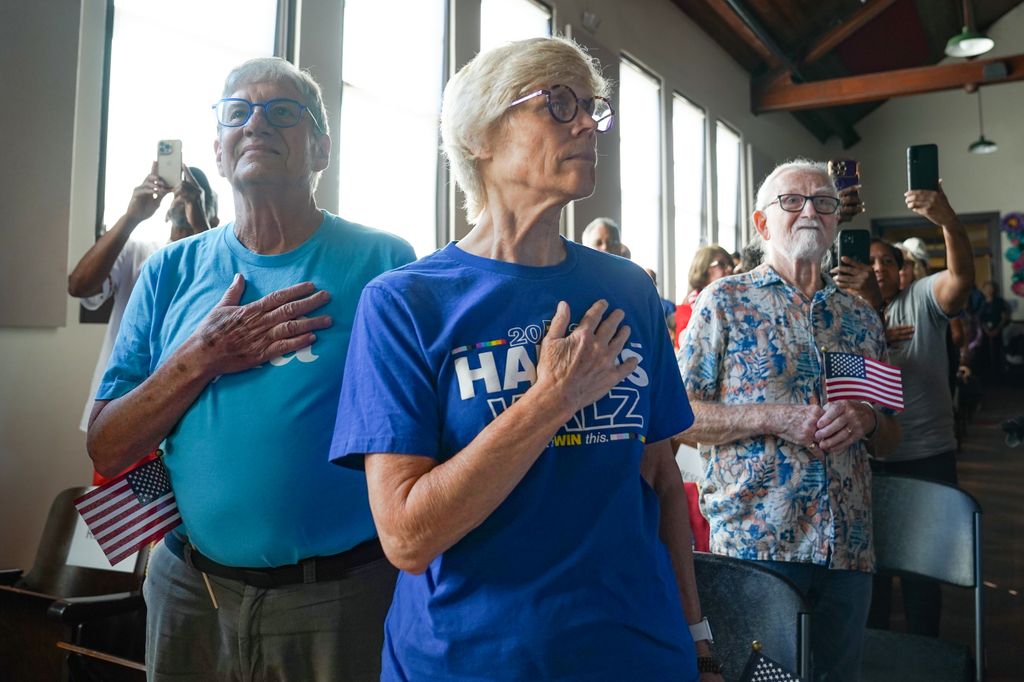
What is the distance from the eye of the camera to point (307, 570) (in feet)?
4.18

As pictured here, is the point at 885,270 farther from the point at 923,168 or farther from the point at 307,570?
the point at 307,570

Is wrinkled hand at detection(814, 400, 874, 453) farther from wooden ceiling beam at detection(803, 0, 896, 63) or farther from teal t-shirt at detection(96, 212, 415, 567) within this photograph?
wooden ceiling beam at detection(803, 0, 896, 63)

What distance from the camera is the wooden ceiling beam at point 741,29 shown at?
904 cm

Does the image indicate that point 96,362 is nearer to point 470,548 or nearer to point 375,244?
point 375,244

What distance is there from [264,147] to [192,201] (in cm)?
139

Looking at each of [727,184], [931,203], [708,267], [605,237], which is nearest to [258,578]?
[931,203]

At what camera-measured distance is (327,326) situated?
1320 millimetres

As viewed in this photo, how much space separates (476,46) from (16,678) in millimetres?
4468

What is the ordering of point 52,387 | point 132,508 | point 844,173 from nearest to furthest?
point 132,508
point 844,173
point 52,387

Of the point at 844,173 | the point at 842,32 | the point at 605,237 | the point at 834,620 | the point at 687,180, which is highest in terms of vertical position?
the point at 842,32

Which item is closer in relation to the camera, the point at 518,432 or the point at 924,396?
the point at 518,432

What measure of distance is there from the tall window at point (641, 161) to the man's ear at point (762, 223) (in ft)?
18.0

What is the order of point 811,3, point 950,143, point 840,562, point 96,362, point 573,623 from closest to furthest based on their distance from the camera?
point 573,623 < point 840,562 < point 96,362 < point 811,3 < point 950,143

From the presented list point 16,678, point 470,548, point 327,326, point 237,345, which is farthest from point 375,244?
point 16,678
